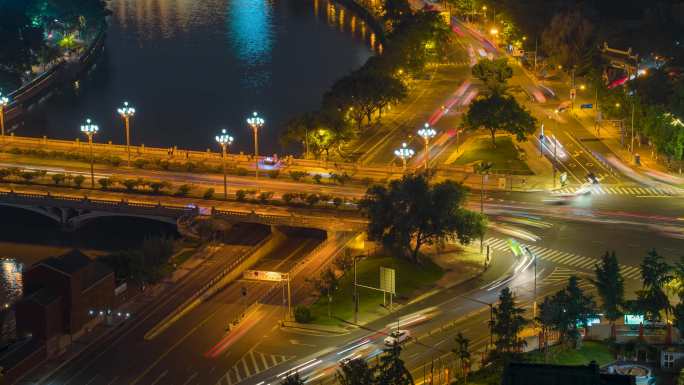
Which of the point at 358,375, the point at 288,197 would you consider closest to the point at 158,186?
the point at 288,197

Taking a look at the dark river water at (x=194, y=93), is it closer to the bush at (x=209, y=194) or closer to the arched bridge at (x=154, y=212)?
the bush at (x=209, y=194)

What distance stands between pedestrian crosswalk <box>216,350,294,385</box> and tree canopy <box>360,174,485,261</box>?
17855 mm

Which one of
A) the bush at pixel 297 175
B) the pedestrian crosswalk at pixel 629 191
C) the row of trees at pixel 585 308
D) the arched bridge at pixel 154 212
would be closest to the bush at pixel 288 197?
the arched bridge at pixel 154 212

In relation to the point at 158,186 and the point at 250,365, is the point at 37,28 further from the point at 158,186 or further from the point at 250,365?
the point at 250,365

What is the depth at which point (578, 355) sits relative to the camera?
72.1 m

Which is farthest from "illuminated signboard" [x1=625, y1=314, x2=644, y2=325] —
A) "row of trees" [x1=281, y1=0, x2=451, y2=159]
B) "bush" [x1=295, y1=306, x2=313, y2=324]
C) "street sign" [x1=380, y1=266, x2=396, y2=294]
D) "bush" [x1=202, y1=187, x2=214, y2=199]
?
"row of trees" [x1=281, y1=0, x2=451, y2=159]

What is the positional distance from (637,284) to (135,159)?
54.6 meters

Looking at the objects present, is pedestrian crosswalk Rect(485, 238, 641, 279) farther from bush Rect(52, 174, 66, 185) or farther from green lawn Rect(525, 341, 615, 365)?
bush Rect(52, 174, 66, 185)

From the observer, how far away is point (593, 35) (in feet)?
548

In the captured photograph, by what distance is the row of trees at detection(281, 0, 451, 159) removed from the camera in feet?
406

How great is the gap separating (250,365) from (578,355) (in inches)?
756

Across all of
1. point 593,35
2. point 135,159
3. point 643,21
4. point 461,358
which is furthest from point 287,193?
point 643,21

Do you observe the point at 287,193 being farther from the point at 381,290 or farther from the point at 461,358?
the point at 461,358

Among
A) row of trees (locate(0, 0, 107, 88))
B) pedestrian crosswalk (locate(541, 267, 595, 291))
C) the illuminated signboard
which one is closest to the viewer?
the illuminated signboard
